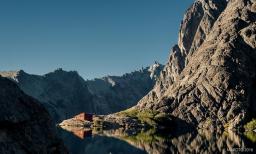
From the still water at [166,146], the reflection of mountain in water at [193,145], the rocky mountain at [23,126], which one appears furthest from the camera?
the still water at [166,146]

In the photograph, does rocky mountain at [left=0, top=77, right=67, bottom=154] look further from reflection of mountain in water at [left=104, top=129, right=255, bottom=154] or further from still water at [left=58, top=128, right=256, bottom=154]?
reflection of mountain in water at [left=104, top=129, right=255, bottom=154]

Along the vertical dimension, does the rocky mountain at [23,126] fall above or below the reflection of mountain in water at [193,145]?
below

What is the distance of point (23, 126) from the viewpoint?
30.0 meters

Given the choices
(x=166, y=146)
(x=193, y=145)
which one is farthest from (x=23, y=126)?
(x=193, y=145)

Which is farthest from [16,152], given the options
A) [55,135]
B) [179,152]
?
[179,152]

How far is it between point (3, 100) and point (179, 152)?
72.7m

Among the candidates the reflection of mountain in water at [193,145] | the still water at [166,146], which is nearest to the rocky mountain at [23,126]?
the still water at [166,146]

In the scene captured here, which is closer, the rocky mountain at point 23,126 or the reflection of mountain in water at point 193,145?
the rocky mountain at point 23,126

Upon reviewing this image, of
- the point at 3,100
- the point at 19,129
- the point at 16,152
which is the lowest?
the point at 16,152

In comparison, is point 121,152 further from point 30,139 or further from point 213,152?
point 30,139

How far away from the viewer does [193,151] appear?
99.3 m

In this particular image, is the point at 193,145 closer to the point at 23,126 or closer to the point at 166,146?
the point at 166,146

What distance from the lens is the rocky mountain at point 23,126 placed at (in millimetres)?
27938

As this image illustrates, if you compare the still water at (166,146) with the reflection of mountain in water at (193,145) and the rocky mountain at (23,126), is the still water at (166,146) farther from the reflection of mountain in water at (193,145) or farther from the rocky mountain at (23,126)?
the rocky mountain at (23,126)
